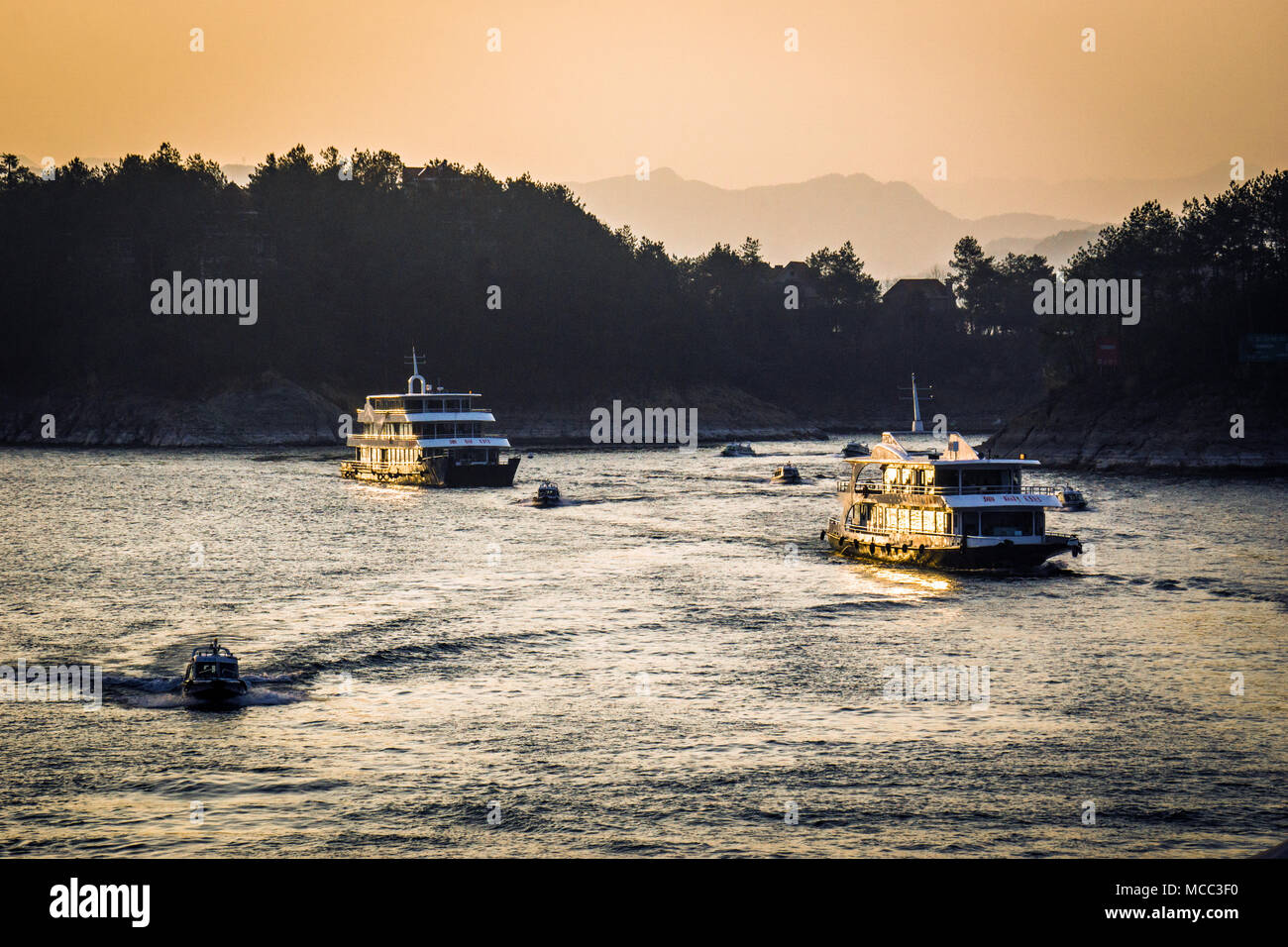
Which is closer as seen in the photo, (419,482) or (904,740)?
(904,740)

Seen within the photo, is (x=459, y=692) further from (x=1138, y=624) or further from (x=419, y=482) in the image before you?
(x=419, y=482)

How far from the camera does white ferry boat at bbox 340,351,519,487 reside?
119 metres

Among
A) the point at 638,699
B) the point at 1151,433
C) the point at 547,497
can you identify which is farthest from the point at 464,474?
the point at 638,699

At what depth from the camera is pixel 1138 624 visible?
48406 mm

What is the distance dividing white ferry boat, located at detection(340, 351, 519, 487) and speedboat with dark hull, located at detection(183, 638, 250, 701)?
3170 inches

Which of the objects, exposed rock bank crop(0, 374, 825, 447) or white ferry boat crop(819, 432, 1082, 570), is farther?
exposed rock bank crop(0, 374, 825, 447)

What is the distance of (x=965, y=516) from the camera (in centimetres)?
6256

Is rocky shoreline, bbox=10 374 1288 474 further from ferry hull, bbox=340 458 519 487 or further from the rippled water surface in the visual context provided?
ferry hull, bbox=340 458 519 487

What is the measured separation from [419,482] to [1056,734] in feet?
316

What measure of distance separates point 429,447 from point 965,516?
233 ft

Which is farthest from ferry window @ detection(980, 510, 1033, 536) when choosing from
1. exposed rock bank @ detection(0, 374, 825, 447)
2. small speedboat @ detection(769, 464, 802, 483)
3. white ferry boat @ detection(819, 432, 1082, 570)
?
exposed rock bank @ detection(0, 374, 825, 447)

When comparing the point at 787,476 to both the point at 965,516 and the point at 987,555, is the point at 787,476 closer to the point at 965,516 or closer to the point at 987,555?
the point at 965,516

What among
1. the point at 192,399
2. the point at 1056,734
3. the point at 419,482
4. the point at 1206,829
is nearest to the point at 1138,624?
the point at 1056,734
